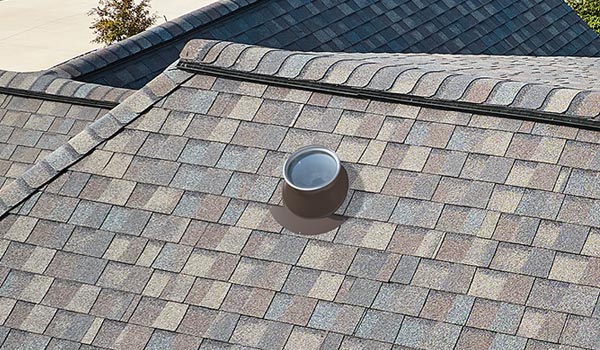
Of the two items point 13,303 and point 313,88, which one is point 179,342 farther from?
point 313,88

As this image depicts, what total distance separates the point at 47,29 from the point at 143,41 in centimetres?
2420

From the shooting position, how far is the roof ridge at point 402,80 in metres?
9.72

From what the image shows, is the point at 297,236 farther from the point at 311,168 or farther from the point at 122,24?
the point at 122,24

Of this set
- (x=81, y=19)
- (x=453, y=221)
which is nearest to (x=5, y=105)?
(x=453, y=221)

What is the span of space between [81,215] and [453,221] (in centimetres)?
376

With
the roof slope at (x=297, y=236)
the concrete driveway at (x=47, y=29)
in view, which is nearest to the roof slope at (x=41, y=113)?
the roof slope at (x=297, y=236)

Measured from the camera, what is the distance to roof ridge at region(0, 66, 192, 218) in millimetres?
10797

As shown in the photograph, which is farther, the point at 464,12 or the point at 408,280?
the point at 464,12

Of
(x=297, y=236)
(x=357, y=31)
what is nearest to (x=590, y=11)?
(x=357, y=31)

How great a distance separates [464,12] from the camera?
19891 millimetres

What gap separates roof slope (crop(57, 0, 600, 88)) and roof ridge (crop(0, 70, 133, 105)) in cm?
99

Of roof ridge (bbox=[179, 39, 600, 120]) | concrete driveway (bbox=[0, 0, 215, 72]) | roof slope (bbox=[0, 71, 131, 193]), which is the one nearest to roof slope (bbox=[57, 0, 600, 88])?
roof slope (bbox=[0, 71, 131, 193])

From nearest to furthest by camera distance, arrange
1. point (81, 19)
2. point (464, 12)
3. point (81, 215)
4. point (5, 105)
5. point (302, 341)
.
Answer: point (302, 341), point (81, 215), point (5, 105), point (464, 12), point (81, 19)

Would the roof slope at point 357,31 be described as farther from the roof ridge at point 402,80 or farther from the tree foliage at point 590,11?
the tree foliage at point 590,11
